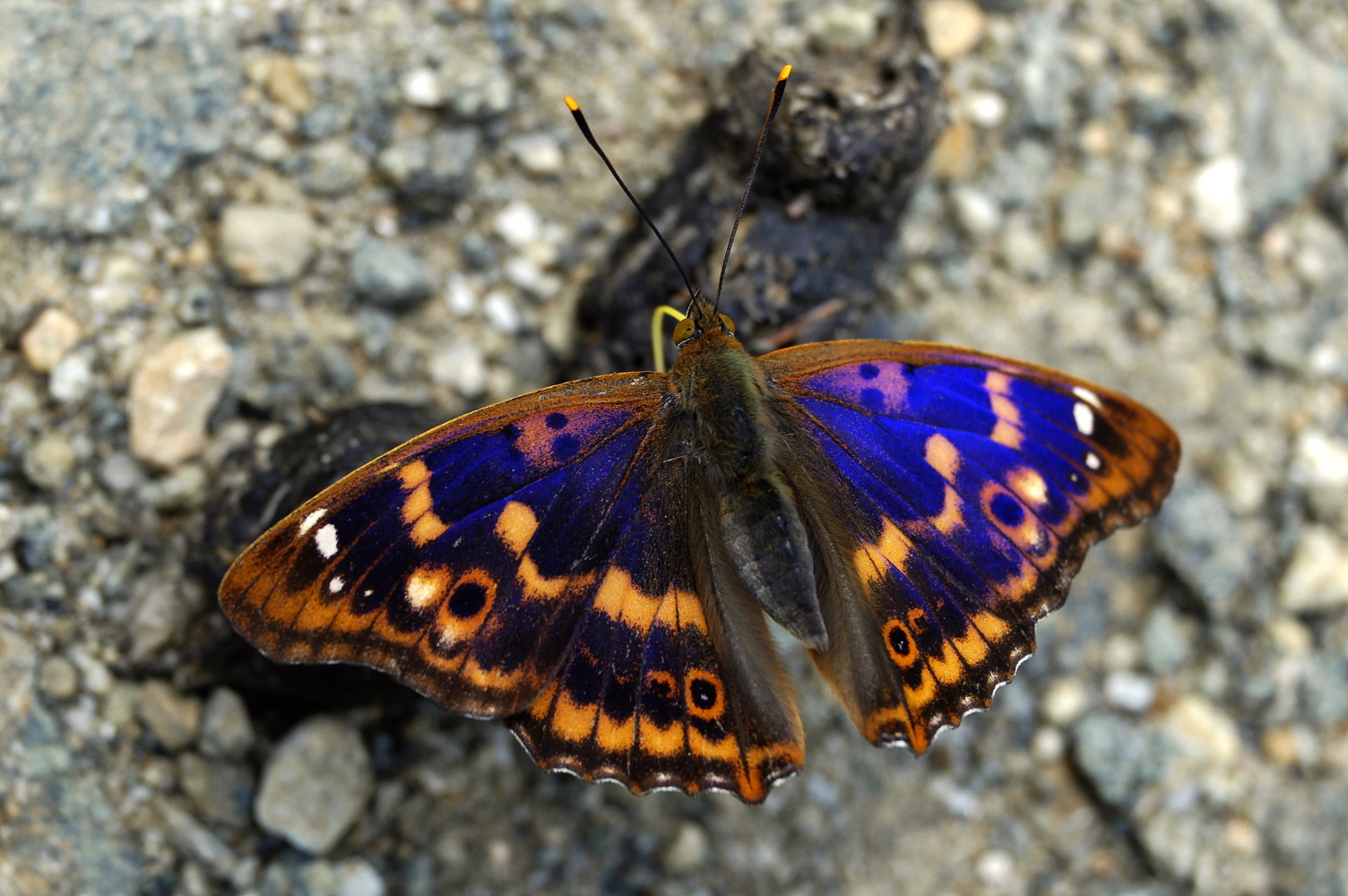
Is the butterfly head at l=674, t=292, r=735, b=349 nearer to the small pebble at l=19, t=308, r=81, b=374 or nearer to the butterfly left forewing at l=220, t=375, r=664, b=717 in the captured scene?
the butterfly left forewing at l=220, t=375, r=664, b=717

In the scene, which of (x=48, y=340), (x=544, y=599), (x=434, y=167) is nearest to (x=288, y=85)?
(x=434, y=167)

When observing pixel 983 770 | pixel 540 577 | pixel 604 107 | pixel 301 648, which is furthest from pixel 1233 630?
pixel 301 648

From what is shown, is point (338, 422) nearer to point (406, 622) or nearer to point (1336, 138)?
point (406, 622)

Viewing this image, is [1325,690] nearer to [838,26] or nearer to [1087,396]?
[1087,396]

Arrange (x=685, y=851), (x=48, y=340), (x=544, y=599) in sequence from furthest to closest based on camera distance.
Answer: (x=685, y=851) → (x=48, y=340) → (x=544, y=599)

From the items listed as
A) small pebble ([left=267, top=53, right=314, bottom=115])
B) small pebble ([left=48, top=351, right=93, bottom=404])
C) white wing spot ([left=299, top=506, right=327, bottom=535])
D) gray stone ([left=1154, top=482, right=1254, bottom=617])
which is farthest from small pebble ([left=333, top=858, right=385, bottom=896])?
gray stone ([left=1154, top=482, right=1254, bottom=617])

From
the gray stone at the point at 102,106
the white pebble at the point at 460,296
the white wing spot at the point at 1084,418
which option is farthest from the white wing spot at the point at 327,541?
the white wing spot at the point at 1084,418

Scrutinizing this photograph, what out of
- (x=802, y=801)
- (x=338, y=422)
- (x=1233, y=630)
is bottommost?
(x=802, y=801)
